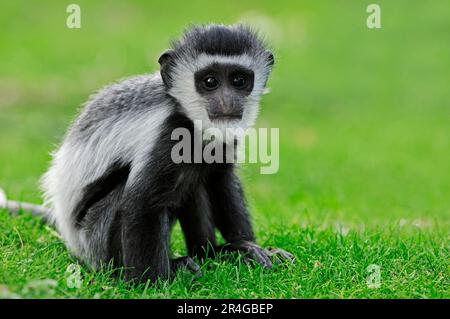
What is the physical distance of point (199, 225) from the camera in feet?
23.8

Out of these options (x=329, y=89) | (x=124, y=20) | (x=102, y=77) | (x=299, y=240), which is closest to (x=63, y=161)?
(x=299, y=240)

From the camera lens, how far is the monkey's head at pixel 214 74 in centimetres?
624

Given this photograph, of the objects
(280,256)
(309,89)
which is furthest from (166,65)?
(309,89)

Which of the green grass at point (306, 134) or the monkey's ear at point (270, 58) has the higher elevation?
the monkey's ear at point (270, 58)

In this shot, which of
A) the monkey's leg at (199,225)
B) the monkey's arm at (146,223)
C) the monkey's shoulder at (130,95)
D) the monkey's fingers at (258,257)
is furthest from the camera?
the monkey's leg at (199,225)

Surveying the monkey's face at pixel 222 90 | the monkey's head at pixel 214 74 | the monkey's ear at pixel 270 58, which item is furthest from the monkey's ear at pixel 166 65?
the monkey's ear at pixel 270 58

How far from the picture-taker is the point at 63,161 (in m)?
7.28

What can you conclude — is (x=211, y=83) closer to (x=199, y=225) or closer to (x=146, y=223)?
(x=146, y=223)

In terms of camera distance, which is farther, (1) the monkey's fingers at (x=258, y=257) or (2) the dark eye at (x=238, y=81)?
(1) the monkey's fingers at (x=258, y=257)

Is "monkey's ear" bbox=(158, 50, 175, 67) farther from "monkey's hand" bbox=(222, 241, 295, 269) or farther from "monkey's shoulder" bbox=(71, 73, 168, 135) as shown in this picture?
"monkey's hand" bbox=(222, 241, 295, 269)

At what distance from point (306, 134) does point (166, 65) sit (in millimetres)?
13147

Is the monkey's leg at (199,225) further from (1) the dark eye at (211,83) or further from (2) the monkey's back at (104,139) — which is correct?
(1) the dark eye at (211,83)
